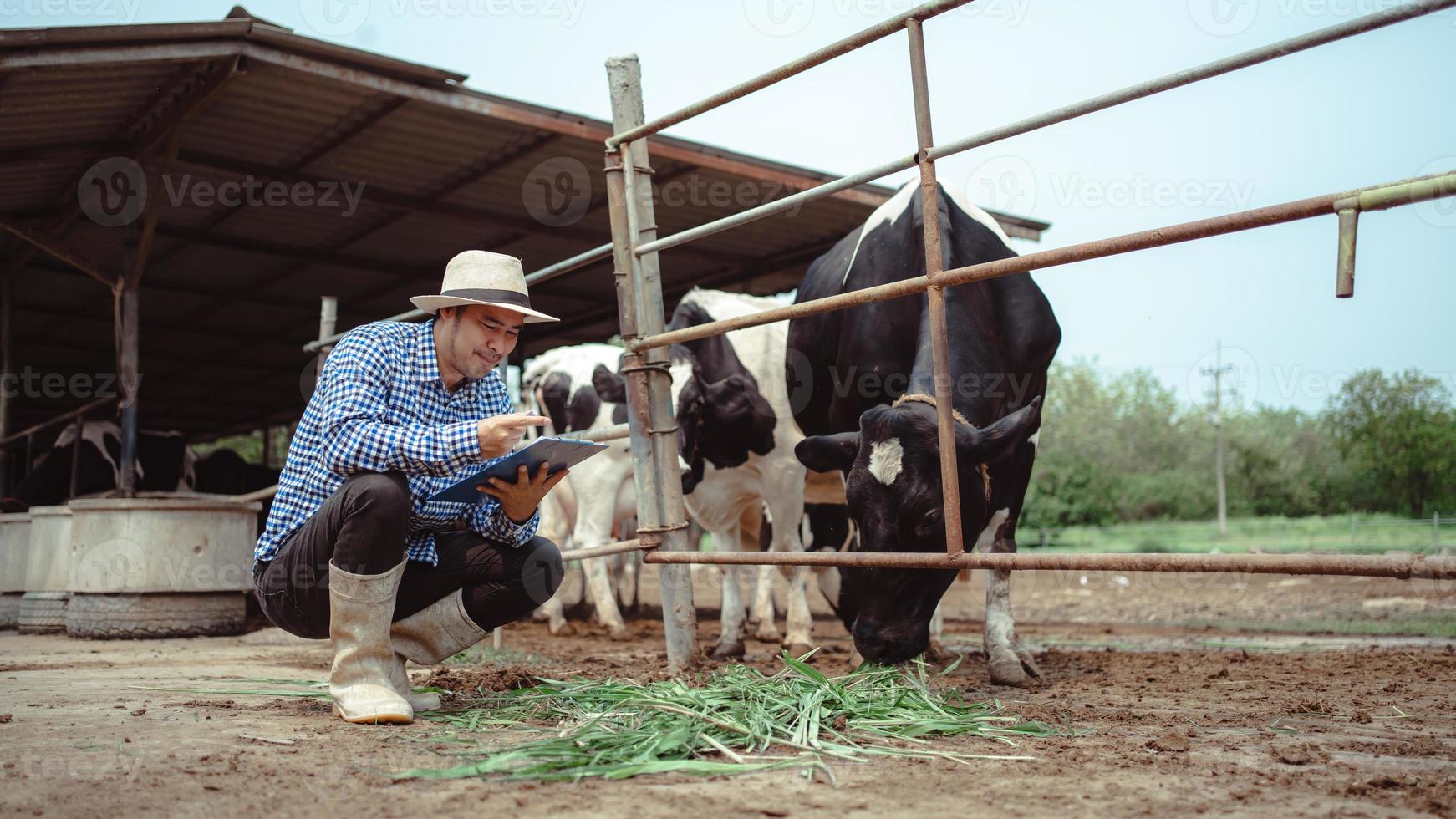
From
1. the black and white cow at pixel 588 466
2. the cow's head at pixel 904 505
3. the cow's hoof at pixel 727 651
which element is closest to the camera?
the cow's head at pixel 904 505

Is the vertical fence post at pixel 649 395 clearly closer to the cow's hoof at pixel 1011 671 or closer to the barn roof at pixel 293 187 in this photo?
the cow's hoof at pixel 1011 671

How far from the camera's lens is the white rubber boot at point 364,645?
305 centimetres

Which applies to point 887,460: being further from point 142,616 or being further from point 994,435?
point 142,616

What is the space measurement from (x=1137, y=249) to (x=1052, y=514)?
3026 centimetres

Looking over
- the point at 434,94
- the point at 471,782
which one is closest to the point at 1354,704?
the point at 471,782

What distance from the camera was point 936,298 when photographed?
11.0 ft

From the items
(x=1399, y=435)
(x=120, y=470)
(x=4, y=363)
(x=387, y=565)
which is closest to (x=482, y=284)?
(x=387, y=565)

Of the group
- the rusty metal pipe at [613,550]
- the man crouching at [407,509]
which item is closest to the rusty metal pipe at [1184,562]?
the rusty metal pipe at [613,550]

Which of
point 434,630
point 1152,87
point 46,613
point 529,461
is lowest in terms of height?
point 46,613

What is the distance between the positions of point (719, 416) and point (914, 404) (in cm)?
270

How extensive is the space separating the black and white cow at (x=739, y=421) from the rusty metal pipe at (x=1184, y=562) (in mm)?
3096

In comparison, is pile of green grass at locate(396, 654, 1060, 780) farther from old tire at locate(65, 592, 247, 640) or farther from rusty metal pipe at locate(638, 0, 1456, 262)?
old tire at locate(65, 592, 247, 640)

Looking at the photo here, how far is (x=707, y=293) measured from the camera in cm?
720

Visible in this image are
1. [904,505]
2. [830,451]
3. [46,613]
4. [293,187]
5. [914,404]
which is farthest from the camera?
[293,187]
